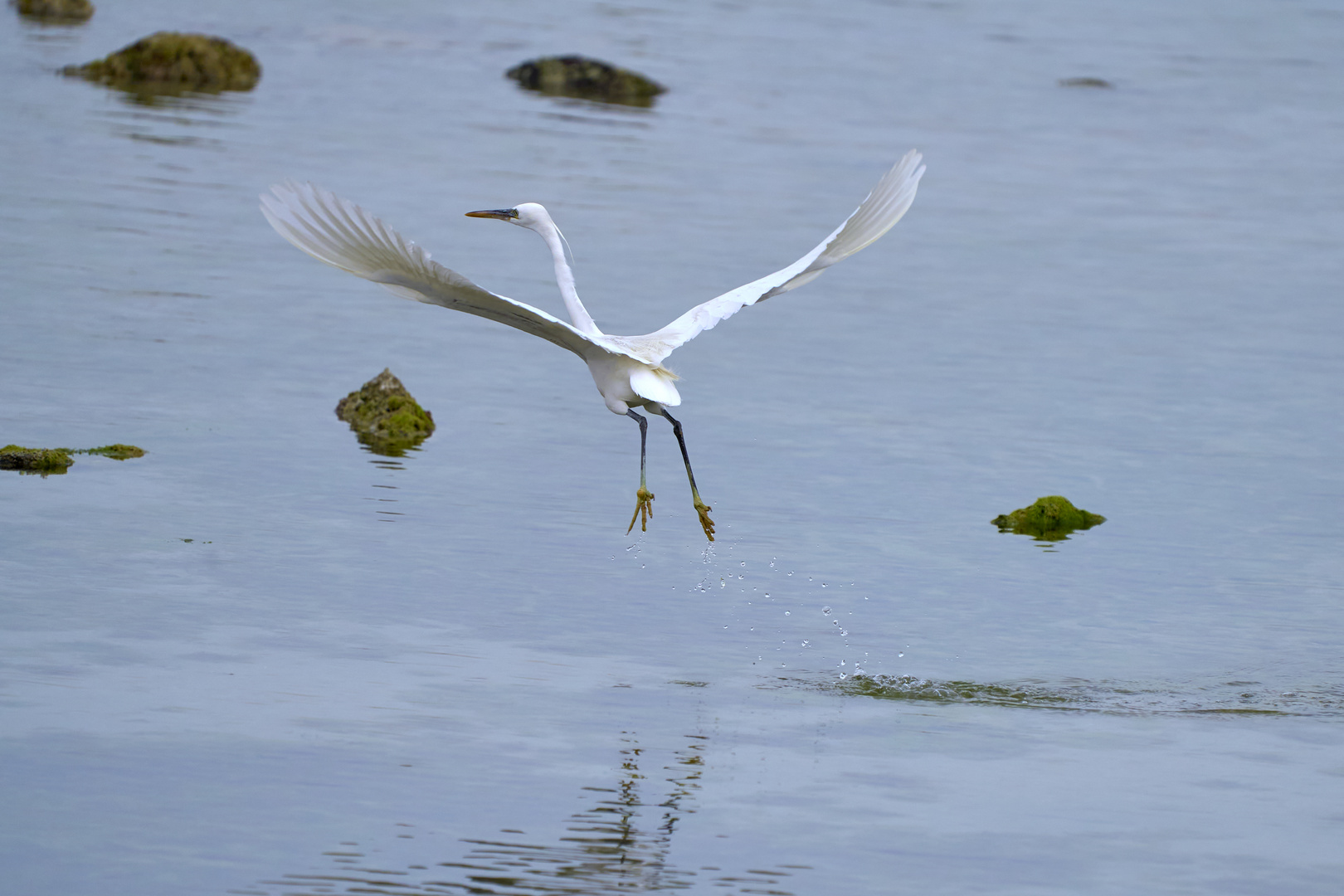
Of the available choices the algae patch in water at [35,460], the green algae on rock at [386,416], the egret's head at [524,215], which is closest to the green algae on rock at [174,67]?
the green algae on rock at [386,416]

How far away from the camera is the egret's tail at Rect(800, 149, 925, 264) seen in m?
9.67

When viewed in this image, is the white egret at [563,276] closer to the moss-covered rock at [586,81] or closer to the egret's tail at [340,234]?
the egret's tail at [340,234]

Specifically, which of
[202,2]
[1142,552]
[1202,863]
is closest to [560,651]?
[1202,863]

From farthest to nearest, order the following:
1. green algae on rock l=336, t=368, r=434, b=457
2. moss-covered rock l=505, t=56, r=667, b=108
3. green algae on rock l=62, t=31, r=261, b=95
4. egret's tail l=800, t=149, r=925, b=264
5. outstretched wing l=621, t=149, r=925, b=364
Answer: moss-covered rock l=505, t=56, r=667, b=108 → green algae on rock l=62, t=31, r=261, b=95 → green algae on rock l=336, t=368, r=434, b=457 → egret's tail l=800, t=149, r=925, b=264 → outstretched wing l=621, t=149, r=925, b=364

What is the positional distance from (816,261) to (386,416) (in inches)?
163

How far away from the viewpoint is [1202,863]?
23.3 feet

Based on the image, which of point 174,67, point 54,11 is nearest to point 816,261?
point 174,67

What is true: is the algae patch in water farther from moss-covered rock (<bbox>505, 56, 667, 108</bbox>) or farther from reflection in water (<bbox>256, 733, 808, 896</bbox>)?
moss-covered rock (<bbox>505, 56, 667, 108</bbox>)

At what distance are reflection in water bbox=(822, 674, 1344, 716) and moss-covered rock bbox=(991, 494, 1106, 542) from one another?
2588 mm

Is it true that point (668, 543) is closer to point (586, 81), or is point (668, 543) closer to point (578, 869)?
point (578, 869)

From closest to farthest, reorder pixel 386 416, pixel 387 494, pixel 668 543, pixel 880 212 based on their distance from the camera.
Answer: pixel 880 212 < pixel 668 543 < pixel 387 494 < pixel 386 416

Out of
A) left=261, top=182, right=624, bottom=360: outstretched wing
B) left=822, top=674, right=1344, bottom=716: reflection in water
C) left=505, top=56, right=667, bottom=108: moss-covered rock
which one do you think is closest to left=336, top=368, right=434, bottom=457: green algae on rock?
left=261, top=182, right=624, bottom=360: outstretched wing

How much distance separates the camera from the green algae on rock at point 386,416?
41.4ft

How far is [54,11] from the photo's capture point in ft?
117
